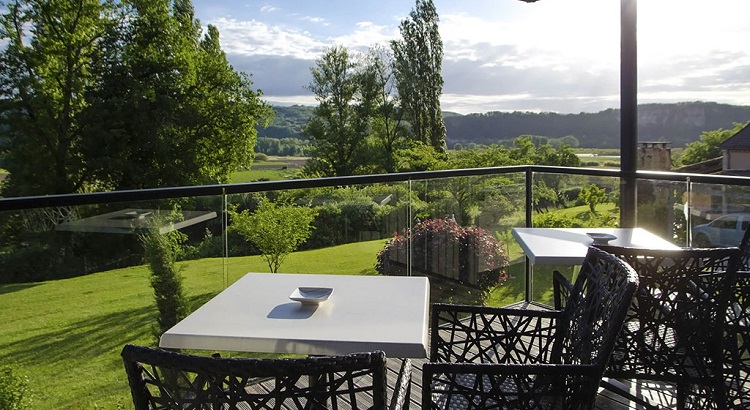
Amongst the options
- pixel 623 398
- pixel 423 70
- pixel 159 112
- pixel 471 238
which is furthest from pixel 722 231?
pixel 423 70

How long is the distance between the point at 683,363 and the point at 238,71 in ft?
112

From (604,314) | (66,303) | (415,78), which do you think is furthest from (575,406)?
(415,78)

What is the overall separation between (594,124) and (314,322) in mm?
28892

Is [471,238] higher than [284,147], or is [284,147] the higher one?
[284,147]

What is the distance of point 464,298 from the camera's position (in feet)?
15.9

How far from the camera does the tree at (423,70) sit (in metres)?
37.4

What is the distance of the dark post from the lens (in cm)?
455

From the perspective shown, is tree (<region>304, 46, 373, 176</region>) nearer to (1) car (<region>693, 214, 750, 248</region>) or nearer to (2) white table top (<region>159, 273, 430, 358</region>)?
(1) car (<region>693, 214, 750, 248</region>)

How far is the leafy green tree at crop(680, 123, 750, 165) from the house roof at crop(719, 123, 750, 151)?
0.39m

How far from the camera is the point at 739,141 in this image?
86.8 ft

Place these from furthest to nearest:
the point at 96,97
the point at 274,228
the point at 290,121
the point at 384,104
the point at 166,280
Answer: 1. the point at 290,121
2. the point at 384,104
3. the point at 96,97
4. the point at 274,228
5. the point at 166,280

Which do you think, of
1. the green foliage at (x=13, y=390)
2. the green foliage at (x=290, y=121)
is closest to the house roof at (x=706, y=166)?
the green foliage at (x=290, y=121)

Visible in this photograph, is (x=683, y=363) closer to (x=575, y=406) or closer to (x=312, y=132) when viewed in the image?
(x=575, y=406)

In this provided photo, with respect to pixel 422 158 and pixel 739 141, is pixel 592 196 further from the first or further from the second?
pixel 422 158
